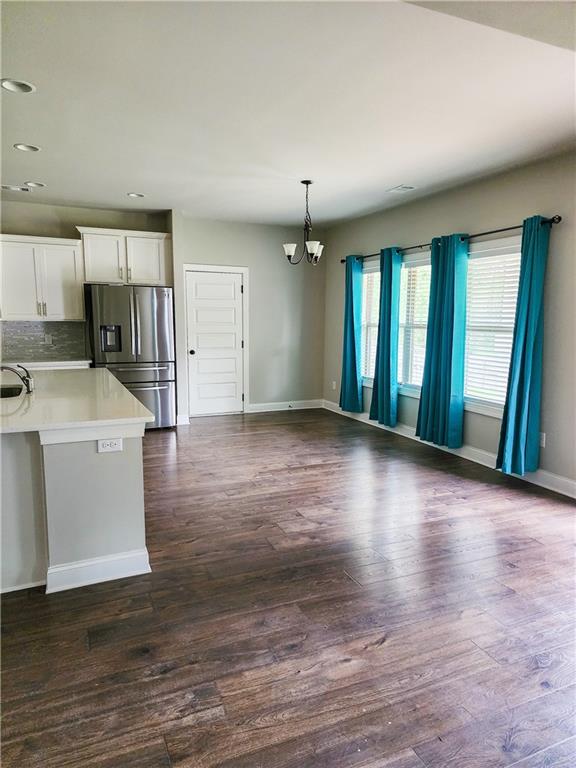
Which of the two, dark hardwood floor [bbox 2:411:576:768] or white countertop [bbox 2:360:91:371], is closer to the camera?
dark hardwood floor [bbox 2:411:576:768]

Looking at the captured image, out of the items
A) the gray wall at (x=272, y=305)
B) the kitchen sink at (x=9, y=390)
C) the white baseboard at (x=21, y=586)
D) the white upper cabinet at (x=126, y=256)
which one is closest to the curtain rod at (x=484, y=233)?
the gray wall at (x=272, y=305)

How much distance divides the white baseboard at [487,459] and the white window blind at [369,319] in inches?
28.1

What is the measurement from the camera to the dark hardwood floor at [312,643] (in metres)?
1.59

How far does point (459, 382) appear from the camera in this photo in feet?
15.5

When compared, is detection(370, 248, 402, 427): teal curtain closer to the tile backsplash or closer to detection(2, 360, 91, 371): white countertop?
detection(2, 360, 91, 371): white countertop

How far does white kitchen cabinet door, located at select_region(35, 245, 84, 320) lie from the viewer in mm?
5512

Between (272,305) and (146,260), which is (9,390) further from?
(272,305)

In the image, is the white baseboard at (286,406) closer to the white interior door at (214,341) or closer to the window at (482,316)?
the white interior door at (214,341)

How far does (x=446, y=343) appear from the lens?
15.6 ft

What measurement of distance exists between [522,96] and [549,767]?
317 centimetres

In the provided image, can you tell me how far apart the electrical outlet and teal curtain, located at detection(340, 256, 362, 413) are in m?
4.44

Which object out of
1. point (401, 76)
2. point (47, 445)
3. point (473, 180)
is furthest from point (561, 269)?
point (47, 445)

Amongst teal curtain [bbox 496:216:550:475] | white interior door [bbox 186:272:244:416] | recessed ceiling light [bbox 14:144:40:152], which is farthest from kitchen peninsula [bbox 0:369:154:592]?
white interior door [bbox 186:272:244:416]

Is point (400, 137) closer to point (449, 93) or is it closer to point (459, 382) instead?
point (449, 93)
